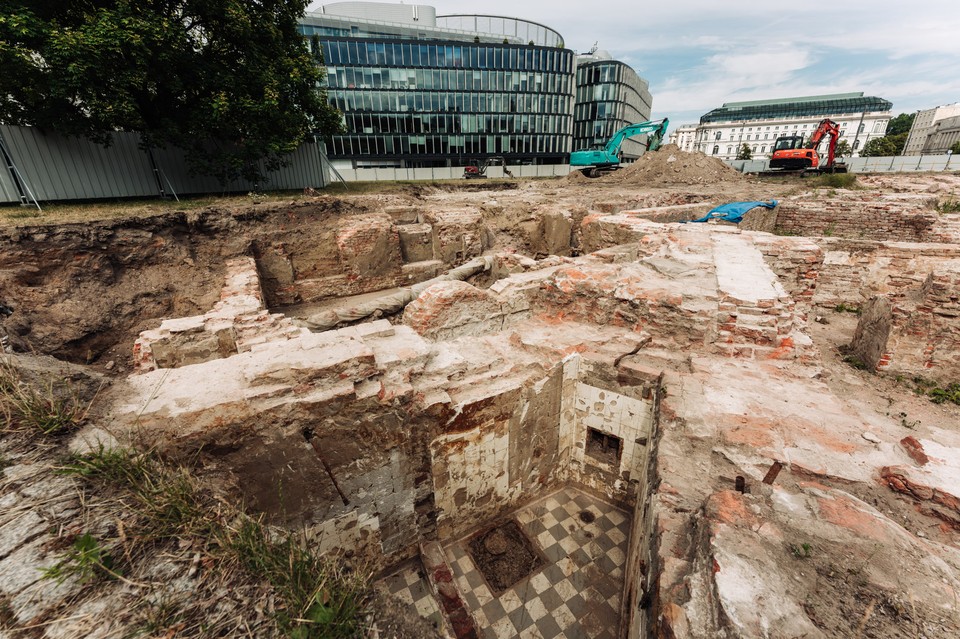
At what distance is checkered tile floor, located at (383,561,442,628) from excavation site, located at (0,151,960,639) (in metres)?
0.03

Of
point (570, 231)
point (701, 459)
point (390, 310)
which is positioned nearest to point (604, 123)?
point (570, 231)

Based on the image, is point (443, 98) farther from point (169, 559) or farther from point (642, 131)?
point (169, 559)

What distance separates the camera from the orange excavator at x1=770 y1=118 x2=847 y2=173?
22.0m

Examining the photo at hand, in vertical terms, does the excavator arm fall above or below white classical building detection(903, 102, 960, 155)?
below

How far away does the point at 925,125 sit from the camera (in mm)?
65438

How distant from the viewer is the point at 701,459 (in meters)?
3.60

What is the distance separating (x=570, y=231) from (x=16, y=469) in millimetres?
13371

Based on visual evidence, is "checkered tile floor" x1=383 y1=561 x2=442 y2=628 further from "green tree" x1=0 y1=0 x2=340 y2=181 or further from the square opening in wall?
"green tree" x1=0 y1=0 x2=340 y2=181

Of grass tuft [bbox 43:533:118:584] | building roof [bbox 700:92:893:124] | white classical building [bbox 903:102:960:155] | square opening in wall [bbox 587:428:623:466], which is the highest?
building roof [bbox 700:92:893:124]

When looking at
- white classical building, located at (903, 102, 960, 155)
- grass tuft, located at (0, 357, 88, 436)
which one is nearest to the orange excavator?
grass tuft, located at (0, 357, 88, 436)

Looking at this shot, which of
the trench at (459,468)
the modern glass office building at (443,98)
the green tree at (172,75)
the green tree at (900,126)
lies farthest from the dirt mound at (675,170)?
the green tree at (900,126)

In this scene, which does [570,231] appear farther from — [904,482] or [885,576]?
[885,576]

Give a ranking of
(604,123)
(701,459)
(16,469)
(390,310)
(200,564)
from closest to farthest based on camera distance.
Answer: (200,564)
(16,469)
(701,459)
(390,310)
(604,123)

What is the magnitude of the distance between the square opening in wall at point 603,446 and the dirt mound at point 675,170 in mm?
19374
